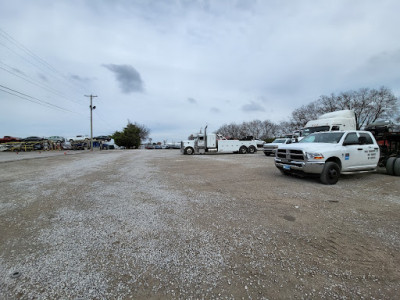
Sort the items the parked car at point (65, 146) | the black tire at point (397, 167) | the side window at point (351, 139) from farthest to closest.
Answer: the parked car at point (65, 146) → the black tire at point (397, 167) → the side window at point (351, 139)

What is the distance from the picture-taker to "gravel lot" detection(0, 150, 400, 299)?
73.7 inches

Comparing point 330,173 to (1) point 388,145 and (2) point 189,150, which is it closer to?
(1) point 388,145

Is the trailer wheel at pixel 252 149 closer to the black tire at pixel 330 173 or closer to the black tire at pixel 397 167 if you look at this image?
the black tire at pixel 397 167

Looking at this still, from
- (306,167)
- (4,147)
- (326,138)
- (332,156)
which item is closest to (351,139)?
(326,138)

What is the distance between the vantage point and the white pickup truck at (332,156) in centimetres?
604

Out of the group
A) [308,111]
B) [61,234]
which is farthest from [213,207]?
[308,111]

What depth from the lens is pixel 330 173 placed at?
6.06 metres

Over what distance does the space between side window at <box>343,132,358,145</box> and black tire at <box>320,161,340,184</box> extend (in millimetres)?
1125

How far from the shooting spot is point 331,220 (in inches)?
134

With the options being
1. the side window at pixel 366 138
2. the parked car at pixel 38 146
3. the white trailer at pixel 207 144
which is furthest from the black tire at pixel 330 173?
the parked car at pixel 38 146

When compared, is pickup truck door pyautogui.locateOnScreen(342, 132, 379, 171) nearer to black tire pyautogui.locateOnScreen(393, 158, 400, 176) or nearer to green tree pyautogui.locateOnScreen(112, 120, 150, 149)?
black tire pyautogui.locateOnScreen(393, 158, 400, 176)

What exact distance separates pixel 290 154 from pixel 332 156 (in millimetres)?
1262

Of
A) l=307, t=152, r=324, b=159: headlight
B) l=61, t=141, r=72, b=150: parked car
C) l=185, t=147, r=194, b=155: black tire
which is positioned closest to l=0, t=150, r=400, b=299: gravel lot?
l=307, t=152, r=324, b=159: headlight

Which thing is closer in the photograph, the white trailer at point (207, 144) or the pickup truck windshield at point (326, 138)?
the pickup truck windshield at point (326, 138)
